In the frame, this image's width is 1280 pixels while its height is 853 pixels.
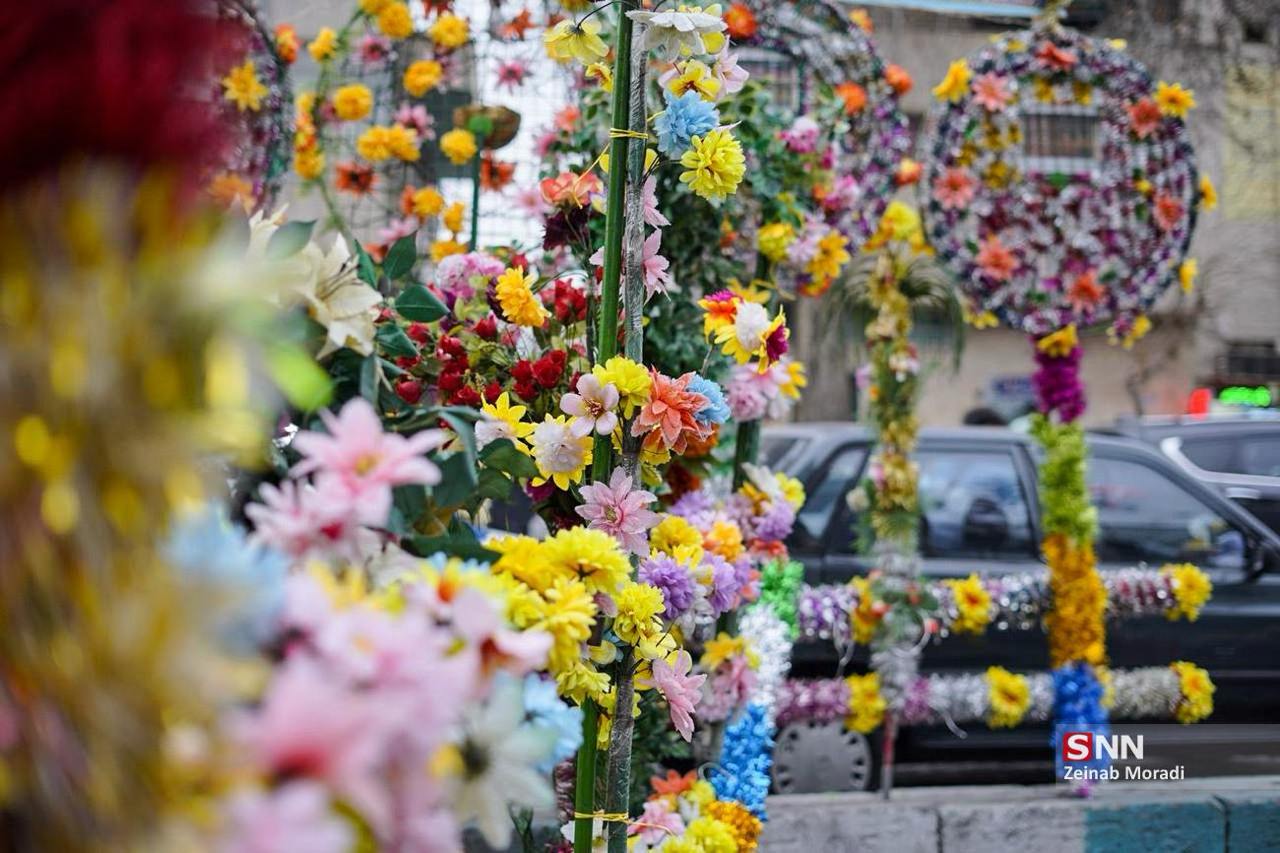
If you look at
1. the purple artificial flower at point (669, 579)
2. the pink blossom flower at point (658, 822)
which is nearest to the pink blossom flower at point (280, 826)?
the purple artificial flower at point (669, 579)

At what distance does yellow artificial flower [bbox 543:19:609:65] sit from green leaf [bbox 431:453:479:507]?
3.05ft

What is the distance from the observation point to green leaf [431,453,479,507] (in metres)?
1.05

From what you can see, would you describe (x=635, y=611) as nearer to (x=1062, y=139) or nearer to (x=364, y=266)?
(x=364, y=266)

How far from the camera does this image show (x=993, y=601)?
5.01 m

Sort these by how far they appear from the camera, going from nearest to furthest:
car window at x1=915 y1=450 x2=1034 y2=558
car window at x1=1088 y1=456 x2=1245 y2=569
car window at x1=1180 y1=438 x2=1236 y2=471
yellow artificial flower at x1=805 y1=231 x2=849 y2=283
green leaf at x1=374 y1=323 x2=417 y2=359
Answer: green leaf at x1=374 y1=323 x2=417 y2=359, yellow artificial flower at x1=805 y1=231 x2=849 y2=283, car window at x1=915 y1=450 x2=1034 y2=558, car window at x1=1088 y1=456 x2=1245 y2=569, car window at x1=1180 y1=438 x2=1236 y2=471

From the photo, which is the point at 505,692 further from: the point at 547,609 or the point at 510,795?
the point at 547,609

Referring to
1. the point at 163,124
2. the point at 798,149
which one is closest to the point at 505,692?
the point at 163,124

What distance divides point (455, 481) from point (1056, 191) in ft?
12.6

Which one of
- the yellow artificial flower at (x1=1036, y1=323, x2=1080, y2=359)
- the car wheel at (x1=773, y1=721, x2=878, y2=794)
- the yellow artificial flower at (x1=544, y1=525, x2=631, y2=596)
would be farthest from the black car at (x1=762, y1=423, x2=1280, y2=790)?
the yellow artificial flower at (x1=544, y1=525, x2=631, y2=596)

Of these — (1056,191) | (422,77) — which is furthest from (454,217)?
(1056,191)

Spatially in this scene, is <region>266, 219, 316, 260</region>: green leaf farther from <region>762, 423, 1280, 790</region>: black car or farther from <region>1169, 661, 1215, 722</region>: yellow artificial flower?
<region>1169, 661, 1215, 722</region>: yellow artificial flower

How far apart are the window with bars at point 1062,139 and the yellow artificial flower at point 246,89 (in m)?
2.57

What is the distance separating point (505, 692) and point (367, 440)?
19 cm

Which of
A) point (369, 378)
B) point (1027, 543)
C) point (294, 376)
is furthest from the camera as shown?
point (1027, 543)
